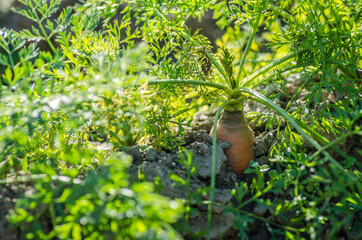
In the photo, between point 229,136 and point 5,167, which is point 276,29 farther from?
point 5,167

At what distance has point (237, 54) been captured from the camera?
1.54 meters

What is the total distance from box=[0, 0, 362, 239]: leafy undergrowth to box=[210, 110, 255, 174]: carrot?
4cm

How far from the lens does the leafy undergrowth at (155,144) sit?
0.74 metres

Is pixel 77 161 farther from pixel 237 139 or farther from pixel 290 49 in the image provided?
pixel 290 49

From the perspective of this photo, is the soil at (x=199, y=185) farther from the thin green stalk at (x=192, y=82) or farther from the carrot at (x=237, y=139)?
the thin green stalk at (x=192, y=82)

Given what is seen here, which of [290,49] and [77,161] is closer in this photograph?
[77,161]

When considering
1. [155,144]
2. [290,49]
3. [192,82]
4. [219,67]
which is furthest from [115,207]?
[290,49]

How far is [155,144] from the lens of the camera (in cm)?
123

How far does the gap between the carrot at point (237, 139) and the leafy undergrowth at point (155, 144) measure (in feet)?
0.13

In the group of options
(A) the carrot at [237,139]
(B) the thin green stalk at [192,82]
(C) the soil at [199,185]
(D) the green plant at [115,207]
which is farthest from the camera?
(A) the carrot at [237,139]

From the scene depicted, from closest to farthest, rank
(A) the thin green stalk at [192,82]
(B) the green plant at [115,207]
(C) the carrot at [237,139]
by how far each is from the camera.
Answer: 1. (B) the green plant at [115,207]
2. (A) the thin green stalk at [192,82]
3. (C) the carrot at [237,139]

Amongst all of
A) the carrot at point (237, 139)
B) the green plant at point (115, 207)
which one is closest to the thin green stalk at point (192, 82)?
the carrot at point (237, 139)

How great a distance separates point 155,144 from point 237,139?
0.33 m

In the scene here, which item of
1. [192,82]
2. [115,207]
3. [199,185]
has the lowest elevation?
[199,185]
